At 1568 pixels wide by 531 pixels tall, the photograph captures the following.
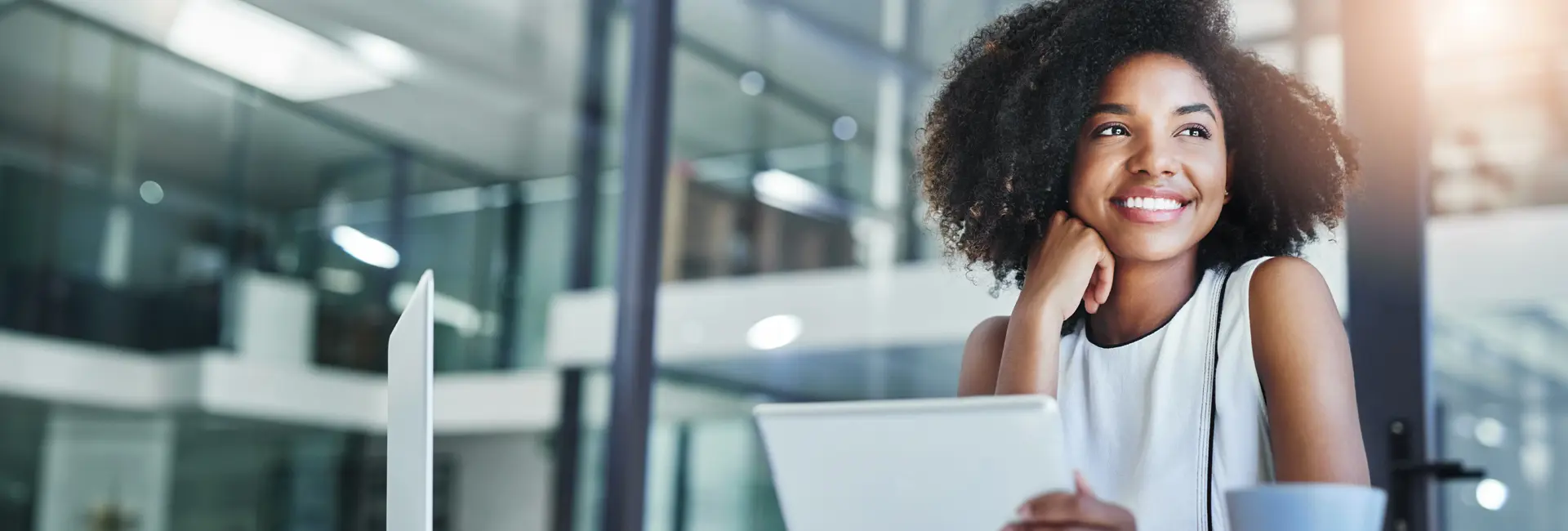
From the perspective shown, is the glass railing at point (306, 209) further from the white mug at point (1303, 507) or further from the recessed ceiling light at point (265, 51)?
the white mug at point (1303, 507)

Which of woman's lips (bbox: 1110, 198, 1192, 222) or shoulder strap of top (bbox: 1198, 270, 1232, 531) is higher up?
woman's lips (bbox: 1110, 198, 1192, 222)

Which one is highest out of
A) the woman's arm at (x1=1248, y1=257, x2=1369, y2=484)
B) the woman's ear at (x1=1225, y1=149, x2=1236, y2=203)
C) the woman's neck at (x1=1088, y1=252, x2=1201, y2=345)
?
the woman's ear at (x1=1225, y1=149, x2=1236, y2=203)

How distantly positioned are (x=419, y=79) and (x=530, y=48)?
1.04 feet

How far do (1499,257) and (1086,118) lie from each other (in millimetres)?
1356

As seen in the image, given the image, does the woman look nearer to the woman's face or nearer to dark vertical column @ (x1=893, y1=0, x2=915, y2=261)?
the woman's face

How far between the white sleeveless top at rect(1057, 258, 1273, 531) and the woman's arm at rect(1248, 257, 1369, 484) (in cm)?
2

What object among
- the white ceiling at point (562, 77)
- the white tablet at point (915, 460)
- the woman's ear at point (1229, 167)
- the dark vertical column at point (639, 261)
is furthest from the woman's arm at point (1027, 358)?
the dark vertical column at point (639, 261)

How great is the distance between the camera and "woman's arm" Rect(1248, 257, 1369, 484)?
48.3 inches

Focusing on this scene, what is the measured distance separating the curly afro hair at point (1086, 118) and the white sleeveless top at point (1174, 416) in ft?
0.30

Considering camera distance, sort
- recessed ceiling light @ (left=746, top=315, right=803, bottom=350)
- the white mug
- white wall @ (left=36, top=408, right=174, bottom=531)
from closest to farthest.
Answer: the white mug < white wall @ (left=36, top=408, right=174, bottom=531) < recessed ceiling light @ (left=746, top=315, right=803, bottom=350)

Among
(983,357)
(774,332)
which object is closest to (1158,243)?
(983,357)

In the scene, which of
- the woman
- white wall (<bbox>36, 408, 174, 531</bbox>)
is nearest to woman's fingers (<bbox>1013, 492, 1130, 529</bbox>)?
the woman

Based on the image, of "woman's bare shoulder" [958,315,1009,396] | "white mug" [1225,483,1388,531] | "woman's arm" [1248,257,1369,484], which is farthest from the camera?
"woman's bare shoulder" [958,315,1009,396]

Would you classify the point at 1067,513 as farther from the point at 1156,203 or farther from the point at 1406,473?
the point at 1406,473
